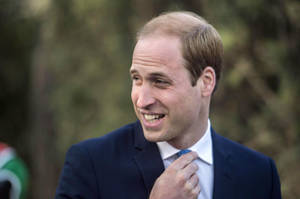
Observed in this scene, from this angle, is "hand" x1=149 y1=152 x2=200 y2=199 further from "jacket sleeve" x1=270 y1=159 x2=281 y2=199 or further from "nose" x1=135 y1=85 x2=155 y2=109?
"jacket sleeve" x1=270 y1=159 x2=281 y2=199

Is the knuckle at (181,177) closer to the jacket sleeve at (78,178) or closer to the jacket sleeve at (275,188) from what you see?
the jacket sleeve at (78,178)

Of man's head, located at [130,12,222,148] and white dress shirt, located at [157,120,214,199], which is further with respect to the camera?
white dress shirt, located at [157,120,214,199]

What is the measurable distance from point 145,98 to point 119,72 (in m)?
4.23

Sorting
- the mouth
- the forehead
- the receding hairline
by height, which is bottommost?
the mouth

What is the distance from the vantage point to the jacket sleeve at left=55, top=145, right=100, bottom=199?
2281 millimetres

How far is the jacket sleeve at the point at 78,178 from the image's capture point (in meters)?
2.28

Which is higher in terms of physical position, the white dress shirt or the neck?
the neck

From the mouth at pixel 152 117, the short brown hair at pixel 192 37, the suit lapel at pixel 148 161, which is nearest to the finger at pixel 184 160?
the suit lapel at pixel 148 161

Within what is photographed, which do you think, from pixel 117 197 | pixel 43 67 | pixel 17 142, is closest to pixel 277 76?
pixel 117 197

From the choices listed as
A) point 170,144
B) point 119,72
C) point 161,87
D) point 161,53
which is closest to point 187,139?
point 170,144

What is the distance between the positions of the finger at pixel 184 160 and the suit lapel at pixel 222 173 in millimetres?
196

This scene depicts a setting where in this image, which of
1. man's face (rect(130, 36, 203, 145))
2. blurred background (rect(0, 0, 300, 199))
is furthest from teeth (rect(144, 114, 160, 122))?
blurred background (rect(0, 0, 300, 199))

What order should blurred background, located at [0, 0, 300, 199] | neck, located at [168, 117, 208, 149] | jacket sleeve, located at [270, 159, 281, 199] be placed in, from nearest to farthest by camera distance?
1. neck, located at [168, 117, 208, 149]
2. jacket sleeve, located at [270, 159, 281, 199]
3. blurred background, located at [0, 0, 300, 199]

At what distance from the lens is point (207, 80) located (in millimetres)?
2418
